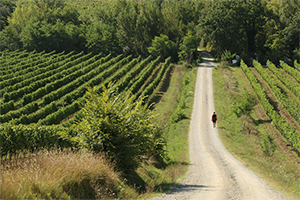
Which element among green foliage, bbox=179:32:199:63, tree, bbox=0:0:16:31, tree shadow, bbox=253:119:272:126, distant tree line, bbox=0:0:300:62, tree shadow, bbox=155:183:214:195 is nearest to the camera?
tree shadow, bbox=155:183:214:195

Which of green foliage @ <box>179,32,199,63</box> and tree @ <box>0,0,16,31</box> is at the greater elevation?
tree @ <box>0,0,16,31</box>

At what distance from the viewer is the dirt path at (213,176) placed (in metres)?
11.9

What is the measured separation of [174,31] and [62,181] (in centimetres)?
7890

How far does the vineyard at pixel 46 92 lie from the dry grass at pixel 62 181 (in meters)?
4.47

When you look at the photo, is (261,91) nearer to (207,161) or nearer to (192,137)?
(192,137)

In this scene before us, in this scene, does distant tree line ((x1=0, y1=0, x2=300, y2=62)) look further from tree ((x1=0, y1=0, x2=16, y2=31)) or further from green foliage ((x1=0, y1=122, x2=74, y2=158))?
green foliage ((x1=0, y1=122, x2=74, y2=158))

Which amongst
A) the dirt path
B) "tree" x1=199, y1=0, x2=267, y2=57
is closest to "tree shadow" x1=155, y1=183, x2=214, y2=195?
the dirt path

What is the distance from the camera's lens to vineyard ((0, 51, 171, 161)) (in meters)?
17.2

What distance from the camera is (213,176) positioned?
1532 centimetres

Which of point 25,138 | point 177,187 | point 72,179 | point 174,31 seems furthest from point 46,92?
point 174,31

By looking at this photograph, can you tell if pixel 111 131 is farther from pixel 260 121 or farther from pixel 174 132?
pixel 260 121

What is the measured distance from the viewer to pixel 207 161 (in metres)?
19.3

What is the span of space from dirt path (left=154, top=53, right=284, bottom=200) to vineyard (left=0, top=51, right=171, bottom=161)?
6895mm

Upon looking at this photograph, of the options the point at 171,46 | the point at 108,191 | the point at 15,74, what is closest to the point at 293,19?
the point at 171,46
